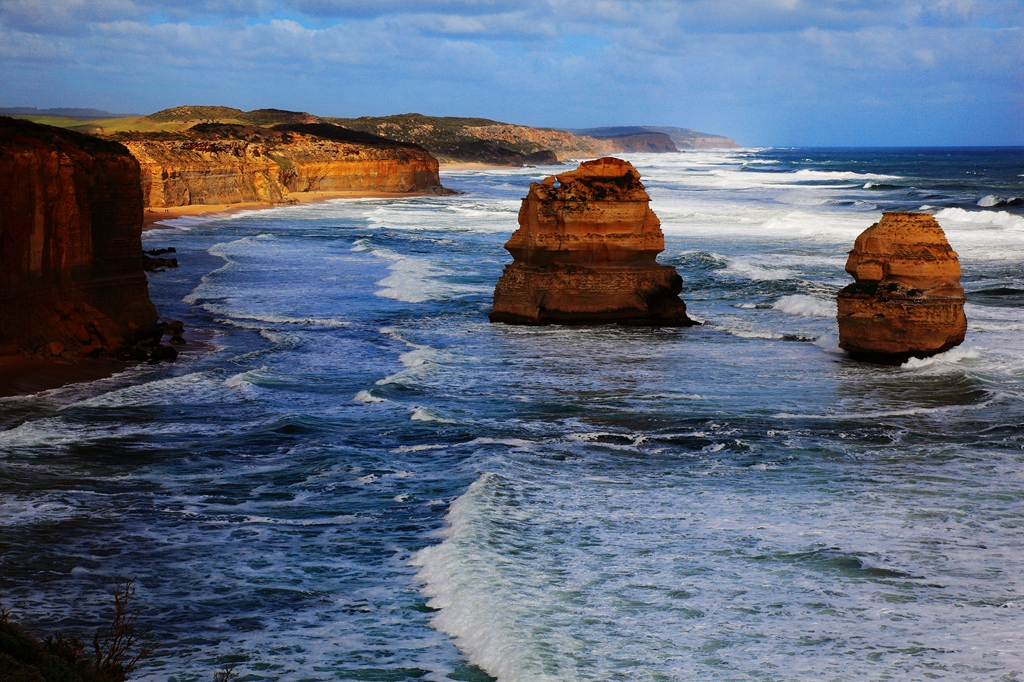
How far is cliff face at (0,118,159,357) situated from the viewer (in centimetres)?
1862

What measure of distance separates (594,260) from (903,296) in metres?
6.98

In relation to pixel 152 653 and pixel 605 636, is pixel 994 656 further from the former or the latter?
pixel 152 653

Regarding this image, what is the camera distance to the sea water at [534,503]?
8.34 metres

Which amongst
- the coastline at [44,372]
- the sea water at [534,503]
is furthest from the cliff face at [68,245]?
the sea water at [534,503]

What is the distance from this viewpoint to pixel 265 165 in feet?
247

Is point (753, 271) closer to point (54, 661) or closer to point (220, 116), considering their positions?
point (54, 661)

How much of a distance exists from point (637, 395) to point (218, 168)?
59566 millimetres

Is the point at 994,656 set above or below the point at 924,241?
below

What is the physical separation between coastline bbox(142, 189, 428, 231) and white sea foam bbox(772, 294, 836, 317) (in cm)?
2694

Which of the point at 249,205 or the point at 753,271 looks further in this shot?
the point at 249,205

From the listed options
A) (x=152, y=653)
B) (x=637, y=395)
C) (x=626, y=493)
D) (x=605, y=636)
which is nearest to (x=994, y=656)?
Answer: (x=605, y=636)

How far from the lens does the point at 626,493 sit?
12.1 metres

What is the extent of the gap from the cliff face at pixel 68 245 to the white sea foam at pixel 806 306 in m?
14.9

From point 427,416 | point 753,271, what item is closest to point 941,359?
point 427,416
